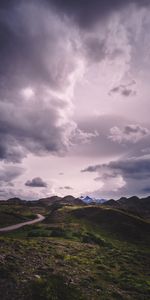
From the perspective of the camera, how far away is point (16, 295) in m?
15.5

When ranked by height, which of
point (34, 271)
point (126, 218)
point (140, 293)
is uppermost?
point (126, 218)

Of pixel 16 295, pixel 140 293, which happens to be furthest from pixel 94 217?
pixel 16 295

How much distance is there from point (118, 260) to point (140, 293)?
13.4m

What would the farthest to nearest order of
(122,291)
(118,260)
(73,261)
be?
(118,260) → (73,261) → (122,291)

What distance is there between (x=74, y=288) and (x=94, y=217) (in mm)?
82449

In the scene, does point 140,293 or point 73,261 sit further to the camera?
point 73,261

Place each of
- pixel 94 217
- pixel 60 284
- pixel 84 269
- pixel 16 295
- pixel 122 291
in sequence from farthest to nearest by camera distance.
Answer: pixel 94 217
pixel 84 269
pixel 122 291
pixel 60 284
pixel 16 295

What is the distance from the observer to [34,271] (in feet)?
67.8

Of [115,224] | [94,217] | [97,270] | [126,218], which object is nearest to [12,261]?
[97,270]

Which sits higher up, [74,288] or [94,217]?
[94,217]

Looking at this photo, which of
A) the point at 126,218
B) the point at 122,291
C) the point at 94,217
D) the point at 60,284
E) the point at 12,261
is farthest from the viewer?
the point at 94,217

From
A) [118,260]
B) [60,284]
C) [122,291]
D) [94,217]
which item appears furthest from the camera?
[94,217]

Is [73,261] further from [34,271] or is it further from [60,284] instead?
[60,284]

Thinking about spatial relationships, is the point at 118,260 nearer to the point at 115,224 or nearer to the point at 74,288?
the point at 74,288
